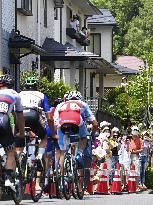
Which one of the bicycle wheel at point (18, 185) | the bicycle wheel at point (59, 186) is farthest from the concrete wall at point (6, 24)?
the bicycle wheel at point (18, 185)

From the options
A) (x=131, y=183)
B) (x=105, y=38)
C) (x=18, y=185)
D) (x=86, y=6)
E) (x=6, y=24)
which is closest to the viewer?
(x=18, y=185)

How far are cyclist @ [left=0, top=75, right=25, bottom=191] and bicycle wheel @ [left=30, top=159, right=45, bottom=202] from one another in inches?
47.8

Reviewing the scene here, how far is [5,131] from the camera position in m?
12.7

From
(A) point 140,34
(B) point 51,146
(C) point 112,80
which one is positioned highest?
(A) point 140,34

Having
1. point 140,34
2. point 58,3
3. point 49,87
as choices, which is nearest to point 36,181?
point 49,87

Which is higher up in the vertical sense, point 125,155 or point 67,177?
point 125,155

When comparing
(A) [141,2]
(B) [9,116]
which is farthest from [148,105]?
(A) [141,2]

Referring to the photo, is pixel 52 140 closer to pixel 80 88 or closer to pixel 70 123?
pixel 70 123

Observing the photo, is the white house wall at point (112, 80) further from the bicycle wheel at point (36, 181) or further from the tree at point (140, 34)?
the bicycle wheel at point (36, 181)

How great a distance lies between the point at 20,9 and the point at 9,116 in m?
17.0

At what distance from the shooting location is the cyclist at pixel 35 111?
567 inches

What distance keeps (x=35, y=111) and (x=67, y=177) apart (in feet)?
5.03

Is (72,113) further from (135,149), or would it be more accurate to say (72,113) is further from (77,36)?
(77,36)

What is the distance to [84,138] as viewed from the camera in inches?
626
